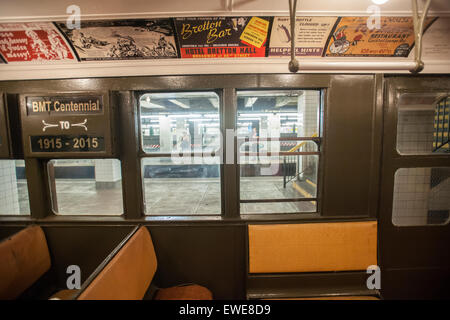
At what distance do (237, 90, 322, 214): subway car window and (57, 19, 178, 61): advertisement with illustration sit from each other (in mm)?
1037

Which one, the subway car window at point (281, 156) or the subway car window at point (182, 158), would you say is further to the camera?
the subway car window at point (281, 156)

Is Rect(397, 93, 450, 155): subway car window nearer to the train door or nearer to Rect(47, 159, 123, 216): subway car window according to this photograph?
the train door

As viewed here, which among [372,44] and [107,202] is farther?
[107,202]

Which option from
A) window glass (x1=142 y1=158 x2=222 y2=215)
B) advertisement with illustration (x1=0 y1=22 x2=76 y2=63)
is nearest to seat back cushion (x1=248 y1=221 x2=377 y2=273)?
window glass (x1=142 y1=158 x2=222 y2=215)

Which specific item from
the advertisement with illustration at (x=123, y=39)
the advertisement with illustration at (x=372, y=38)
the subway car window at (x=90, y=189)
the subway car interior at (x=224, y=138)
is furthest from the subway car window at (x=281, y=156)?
the subway car window at (x=90, y=189)

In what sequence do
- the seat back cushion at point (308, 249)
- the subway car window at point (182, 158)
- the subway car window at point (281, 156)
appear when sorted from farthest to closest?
the subway car window at point (281, 156) → the subway car window at point (182, 158) → the seat back cushion at point (308, 249)

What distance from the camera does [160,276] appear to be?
2.59 m

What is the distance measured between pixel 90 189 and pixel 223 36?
10.1 meters

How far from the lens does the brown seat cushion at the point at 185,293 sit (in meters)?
2.30

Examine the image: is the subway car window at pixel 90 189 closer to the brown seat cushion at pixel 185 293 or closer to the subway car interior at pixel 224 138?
the subway car interior at pixel 224 138

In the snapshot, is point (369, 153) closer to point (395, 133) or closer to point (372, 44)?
point (395, 133)

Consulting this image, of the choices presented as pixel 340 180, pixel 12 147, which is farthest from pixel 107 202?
pixel 340 180

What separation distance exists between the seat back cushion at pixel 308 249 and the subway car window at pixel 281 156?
493 millimetres

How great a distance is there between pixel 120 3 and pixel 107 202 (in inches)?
282
